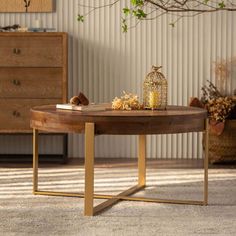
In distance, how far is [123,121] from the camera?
152 inches

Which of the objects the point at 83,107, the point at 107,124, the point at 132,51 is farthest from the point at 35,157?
the point at 132,51

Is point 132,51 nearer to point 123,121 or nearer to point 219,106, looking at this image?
point 219,106

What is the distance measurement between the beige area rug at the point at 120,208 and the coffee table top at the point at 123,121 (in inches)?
17.7

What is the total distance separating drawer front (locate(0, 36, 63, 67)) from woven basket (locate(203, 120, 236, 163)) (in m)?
1.36

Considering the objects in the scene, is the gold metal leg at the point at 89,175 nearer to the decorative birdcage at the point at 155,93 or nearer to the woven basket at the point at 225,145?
the decorative birdcage at the point at 155,93

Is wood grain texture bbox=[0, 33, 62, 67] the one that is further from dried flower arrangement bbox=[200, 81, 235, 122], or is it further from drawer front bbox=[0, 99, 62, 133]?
dried flower arrangement bbox=[200, 81, 235, 122]

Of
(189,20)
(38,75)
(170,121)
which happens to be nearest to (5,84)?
(38,75)

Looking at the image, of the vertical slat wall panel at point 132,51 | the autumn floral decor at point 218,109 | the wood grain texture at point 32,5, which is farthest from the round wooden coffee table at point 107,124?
the wood grain texture at point 32,5

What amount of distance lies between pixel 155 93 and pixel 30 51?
1.80 m

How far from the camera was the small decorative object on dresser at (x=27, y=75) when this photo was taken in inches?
227

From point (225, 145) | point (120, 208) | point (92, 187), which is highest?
point (225, 145)

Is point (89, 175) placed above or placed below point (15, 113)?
below

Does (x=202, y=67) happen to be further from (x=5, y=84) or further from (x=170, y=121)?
(x=170, y=121)

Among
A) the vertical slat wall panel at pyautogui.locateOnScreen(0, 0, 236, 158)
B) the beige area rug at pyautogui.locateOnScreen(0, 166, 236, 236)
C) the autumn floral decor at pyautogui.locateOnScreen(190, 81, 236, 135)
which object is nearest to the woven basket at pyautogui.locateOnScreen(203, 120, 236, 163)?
the autumn floral decor at pyautogui.locateOnScreen(190, 81, 236, 135)
